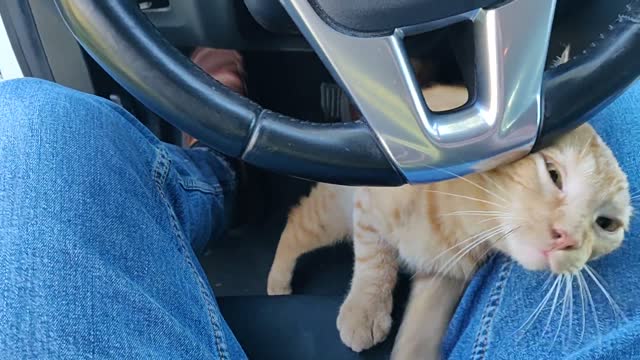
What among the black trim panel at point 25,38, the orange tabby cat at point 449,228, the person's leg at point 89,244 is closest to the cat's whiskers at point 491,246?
the orange tabby cat at point 449,228

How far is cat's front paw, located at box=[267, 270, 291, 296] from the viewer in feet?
3.52

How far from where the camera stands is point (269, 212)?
3.94ft

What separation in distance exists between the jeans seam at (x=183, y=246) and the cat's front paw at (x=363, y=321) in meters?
0.19

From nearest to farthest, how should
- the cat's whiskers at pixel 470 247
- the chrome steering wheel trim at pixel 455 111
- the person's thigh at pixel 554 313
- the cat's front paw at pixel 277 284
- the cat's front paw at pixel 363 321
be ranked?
the chrome steering wheel trim at pixel 455 111, the person's thigh at pixel 554 313, the cat's whiskers at pixel 470 247, the cat's front paw at pixel 363 321, the cat's front paw at pixel 277 284

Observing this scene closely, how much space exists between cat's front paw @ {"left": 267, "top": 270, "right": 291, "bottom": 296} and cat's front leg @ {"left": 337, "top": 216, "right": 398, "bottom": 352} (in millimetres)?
128

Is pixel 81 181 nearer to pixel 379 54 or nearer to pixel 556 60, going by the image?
pixel 379 54

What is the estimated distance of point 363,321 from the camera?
0.89 m

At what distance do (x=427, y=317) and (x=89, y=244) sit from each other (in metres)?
0.44

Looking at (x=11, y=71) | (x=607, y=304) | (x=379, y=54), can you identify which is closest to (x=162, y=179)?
(x=11, y=71)

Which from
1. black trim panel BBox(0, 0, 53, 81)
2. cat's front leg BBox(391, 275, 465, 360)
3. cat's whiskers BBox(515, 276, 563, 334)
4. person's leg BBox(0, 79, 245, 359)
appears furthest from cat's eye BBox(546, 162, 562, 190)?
black trim panel BBox(0, 0, 53, 81)

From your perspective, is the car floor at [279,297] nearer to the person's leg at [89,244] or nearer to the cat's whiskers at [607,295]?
the person's leg at [89,244]

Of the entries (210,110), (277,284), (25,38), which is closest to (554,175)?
(210,110)

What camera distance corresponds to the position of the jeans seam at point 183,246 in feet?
2.40

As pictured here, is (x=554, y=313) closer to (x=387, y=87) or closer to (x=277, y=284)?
(x=387, y=87)
